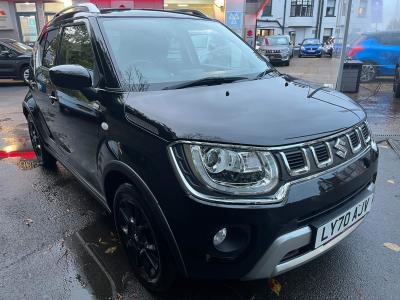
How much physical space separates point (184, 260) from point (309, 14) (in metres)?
46.8

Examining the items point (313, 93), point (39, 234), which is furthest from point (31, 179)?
point (313, 93)

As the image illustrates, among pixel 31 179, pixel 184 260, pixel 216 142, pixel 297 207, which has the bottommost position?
pixel 31 179

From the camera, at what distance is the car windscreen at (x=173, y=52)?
2.68 metres

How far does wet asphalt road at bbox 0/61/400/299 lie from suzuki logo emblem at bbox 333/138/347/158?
1.01m

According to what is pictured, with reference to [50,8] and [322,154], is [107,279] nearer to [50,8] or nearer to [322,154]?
[322,154]

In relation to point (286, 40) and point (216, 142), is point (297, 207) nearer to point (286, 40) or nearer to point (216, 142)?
point (216, 142)

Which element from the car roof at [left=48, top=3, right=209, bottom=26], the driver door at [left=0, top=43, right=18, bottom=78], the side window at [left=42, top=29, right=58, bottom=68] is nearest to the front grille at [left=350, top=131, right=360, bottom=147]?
the car roof at [left=48, top=3, right=209, bottom=26]

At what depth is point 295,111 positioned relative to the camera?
2240 mm

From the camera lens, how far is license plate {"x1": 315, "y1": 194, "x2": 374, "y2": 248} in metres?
2.08

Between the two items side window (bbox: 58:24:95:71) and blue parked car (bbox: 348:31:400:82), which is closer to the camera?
side window (bbox: 58:24:95:71)

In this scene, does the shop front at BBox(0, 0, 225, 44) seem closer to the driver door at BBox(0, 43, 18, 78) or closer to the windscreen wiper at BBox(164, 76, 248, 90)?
the driver door at BBox(0, 43, 18, 78)

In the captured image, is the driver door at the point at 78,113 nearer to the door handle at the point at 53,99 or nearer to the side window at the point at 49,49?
the door handle at the point at 53,99

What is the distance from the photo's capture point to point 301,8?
4356 centimetres

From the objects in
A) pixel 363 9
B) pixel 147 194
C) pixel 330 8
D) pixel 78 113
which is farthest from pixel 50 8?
pixel 330 8
